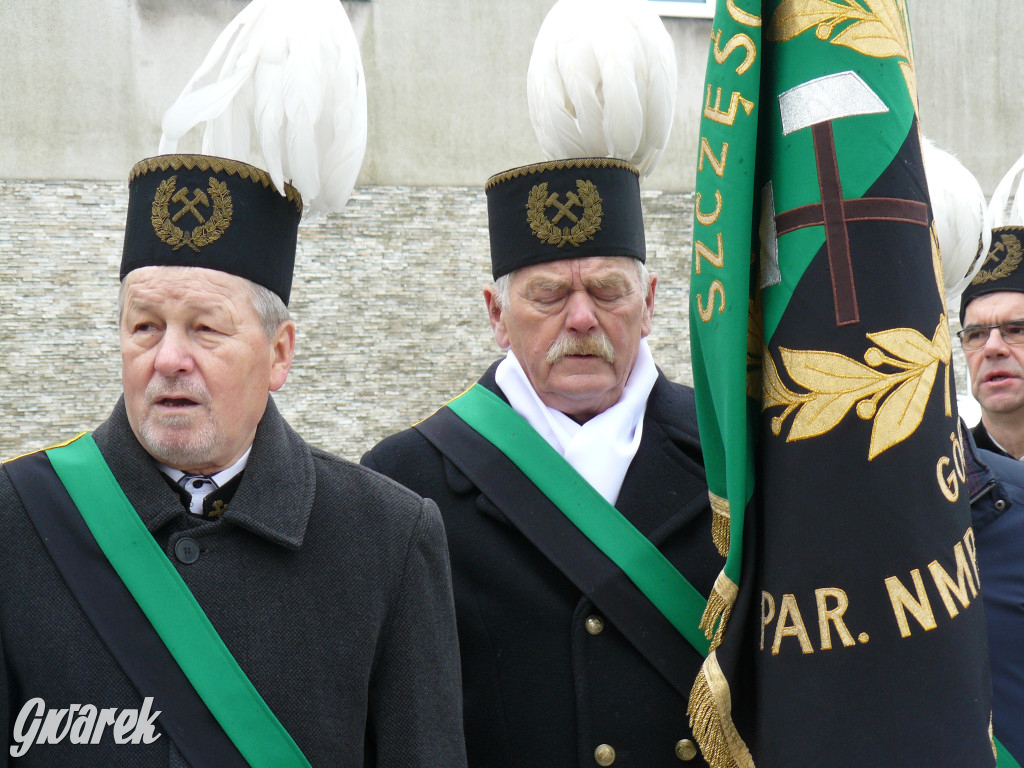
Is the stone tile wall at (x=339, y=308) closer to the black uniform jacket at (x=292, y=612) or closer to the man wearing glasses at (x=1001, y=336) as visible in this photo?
the man wearing glasses at (x=1001, y=336)

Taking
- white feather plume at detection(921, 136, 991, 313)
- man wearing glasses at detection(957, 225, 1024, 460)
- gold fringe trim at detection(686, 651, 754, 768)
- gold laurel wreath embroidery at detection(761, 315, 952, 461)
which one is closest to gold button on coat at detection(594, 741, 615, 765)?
gold fringe trim at detection(686, 651, 754, 768)

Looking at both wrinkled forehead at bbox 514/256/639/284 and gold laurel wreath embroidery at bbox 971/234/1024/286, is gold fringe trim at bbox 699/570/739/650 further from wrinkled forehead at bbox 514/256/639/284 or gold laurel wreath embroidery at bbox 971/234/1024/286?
gold laurel wreath embroidery at bbox 971/234/1024/286

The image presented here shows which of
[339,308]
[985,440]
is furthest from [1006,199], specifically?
[339,308]

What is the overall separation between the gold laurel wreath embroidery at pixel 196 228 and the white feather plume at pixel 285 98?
0.37ft

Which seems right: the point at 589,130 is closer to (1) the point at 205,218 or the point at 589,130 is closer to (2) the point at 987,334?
(1) the point at 205,218

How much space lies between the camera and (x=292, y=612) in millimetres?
2064

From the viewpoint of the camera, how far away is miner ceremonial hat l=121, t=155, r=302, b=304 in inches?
84.5

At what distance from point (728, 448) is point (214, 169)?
1123mm

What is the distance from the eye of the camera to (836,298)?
1.80 meters

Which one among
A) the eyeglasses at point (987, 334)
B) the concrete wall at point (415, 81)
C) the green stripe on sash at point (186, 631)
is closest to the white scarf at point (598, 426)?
the green stripe on sash at point (186, 631)

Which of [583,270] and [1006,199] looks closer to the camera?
[583,270]

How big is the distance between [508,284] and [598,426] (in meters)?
0.43

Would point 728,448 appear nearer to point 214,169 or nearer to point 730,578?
point 730,578

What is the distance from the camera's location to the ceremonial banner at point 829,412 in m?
1.72
